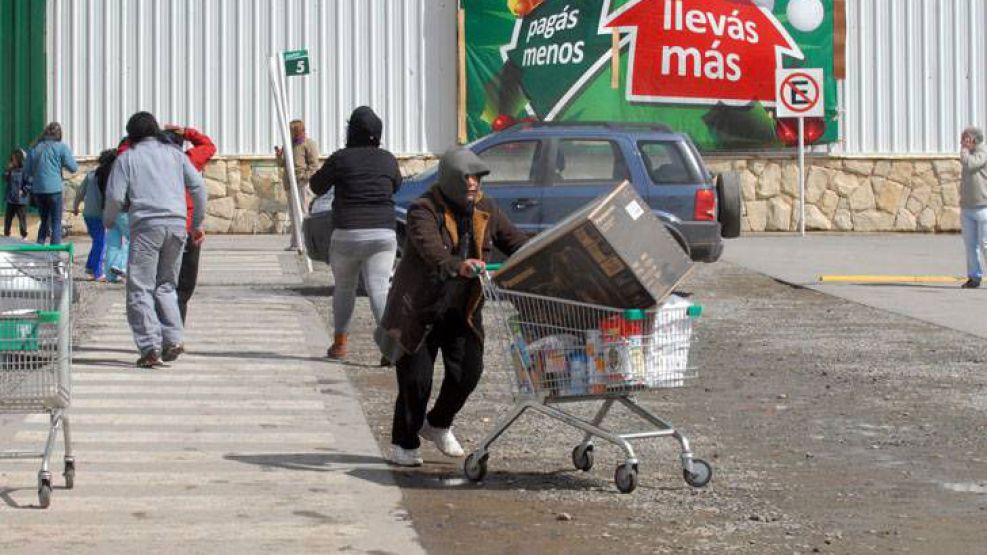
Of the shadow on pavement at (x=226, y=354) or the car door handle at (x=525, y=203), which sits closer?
the shadow on pavement at (x=226, y=354)

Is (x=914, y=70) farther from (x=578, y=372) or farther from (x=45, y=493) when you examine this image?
(x=45, y=493)

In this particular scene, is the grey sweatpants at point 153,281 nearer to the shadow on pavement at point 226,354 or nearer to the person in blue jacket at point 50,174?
the shadow on pavement at point 226,354

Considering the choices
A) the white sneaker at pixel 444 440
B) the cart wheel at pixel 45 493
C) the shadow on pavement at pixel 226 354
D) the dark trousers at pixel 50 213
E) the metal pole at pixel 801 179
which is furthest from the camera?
the metal pole at pixel 801 179

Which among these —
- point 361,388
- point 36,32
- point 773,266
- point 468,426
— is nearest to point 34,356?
point 468,426

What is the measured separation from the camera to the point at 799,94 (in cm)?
2847

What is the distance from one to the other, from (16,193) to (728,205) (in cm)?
1149

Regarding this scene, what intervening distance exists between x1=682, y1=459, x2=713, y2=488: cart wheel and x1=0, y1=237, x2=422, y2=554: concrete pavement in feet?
4.27

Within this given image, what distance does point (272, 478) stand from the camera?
873 centimetres

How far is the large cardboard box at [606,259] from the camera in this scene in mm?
7977

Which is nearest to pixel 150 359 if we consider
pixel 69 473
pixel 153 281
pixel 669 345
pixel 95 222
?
pixel 153 281

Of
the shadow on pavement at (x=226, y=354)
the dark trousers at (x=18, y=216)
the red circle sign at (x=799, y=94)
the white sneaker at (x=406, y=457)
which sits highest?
the red circle sign at (x=799, y=94)

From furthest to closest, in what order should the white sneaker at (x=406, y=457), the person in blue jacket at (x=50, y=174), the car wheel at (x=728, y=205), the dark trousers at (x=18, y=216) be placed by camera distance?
the dark trousers at (x=18, y=216)
the person in blue jacket at (x=50, y=174)
the car wheel at (x=728, y=205)
the white sneaker at (x=406, y=457)

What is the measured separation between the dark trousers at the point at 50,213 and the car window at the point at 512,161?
21.0ft

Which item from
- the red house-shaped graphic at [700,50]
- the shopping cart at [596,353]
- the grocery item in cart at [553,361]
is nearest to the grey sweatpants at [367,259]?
the shopping cart at [596,353]
